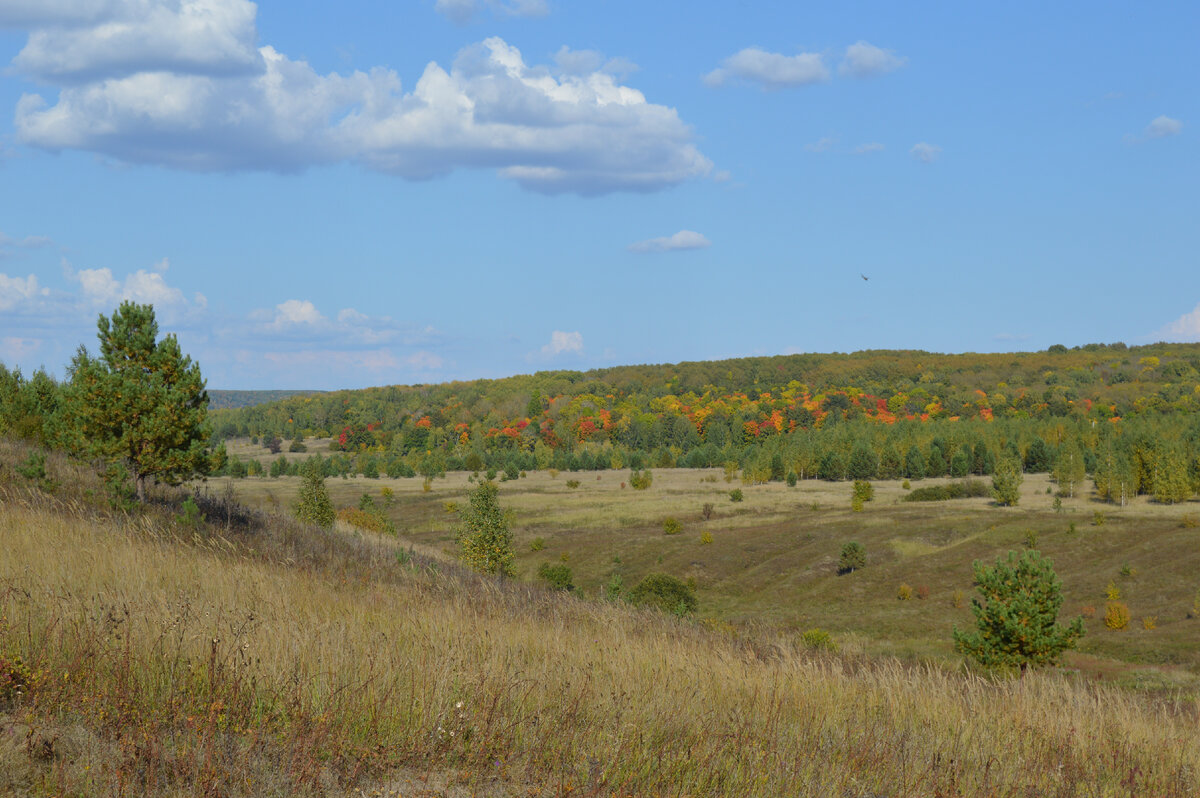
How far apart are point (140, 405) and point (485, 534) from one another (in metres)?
31.9

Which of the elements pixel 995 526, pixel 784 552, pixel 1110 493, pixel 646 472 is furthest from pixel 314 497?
pixel 1110 493

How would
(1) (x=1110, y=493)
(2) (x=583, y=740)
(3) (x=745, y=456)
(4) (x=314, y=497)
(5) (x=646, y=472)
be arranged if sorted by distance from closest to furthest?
(2) (x=583, y=740) → (4) (x=314, y=497) → (1) (x=1110, y=493) → (5) (x=646, y=472) → (3) (x=745, y=456)

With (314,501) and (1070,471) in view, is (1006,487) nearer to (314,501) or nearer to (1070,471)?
(1070,471)

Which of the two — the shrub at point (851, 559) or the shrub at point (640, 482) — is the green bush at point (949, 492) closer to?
the shrub at point (640, 482)

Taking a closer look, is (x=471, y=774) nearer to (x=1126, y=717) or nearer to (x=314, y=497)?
(x=1126, y=717)

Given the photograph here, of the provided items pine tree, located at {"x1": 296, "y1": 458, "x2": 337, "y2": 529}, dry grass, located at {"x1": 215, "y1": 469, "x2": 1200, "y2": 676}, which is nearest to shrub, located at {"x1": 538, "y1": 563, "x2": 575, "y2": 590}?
dry grass, located at {"x1": 215, "y1": 469, "x2": 1200, "y2": 676}

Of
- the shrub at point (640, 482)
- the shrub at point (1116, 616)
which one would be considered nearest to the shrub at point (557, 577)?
the shrub at point (1116, 616)

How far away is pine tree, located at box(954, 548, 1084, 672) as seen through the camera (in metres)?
30.4

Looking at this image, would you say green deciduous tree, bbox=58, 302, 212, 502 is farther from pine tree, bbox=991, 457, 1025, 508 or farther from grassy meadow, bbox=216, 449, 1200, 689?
pine tree, bbox=991, 457, 1025, 508

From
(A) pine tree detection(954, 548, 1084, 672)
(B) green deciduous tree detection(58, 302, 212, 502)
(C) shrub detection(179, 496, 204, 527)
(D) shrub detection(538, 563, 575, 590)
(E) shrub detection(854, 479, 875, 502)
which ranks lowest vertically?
(D) shrub detection(538, 563, 575, 590)

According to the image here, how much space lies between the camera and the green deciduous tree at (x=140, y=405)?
59.1 feet

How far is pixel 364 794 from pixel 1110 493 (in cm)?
12770

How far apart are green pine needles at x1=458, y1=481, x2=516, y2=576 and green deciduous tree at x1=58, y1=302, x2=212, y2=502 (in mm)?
29249

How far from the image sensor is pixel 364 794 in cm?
340
